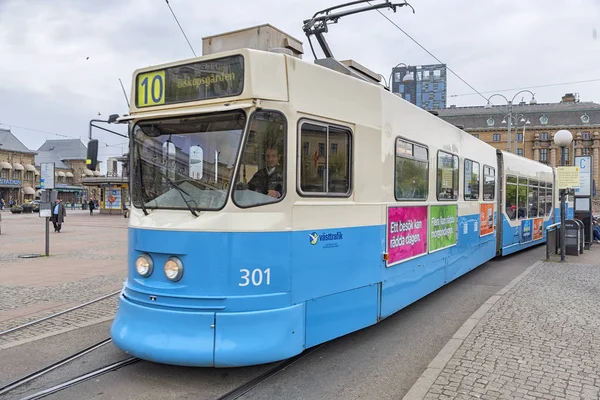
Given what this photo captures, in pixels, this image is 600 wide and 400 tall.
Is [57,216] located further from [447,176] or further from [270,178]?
[270,178]

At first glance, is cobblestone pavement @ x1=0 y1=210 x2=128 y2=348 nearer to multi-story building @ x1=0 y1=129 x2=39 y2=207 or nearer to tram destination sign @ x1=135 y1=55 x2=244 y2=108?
tram destination sign @ x1=135 y1=55 x2=244 y2=108

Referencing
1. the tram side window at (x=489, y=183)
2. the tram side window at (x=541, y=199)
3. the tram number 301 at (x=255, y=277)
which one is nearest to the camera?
the tram number 301 at (x=255, y=277)

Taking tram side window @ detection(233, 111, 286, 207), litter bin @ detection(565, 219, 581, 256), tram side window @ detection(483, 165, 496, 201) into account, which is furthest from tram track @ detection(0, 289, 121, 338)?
litter bin @ detection(565, 219, 581, 256)

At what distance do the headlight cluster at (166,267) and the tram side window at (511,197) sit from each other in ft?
34.1

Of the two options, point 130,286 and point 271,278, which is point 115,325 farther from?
point 271,278

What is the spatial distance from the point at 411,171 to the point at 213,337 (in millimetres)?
3609

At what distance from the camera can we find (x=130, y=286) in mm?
4711

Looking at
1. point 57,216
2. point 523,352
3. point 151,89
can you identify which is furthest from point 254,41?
point 57,216

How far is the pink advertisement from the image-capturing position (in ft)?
19.1

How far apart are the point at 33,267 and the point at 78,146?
86.2 metres

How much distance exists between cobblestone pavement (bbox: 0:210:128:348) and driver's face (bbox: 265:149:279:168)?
3.86 m

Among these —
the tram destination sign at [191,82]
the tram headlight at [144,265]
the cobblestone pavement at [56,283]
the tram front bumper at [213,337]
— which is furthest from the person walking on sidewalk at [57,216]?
the tram front bumper at [213,337]

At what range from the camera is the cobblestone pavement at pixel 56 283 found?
6566 mm

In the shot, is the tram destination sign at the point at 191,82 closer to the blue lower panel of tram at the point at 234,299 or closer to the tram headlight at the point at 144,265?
the blue lower panel of tram at the point at 234,299
